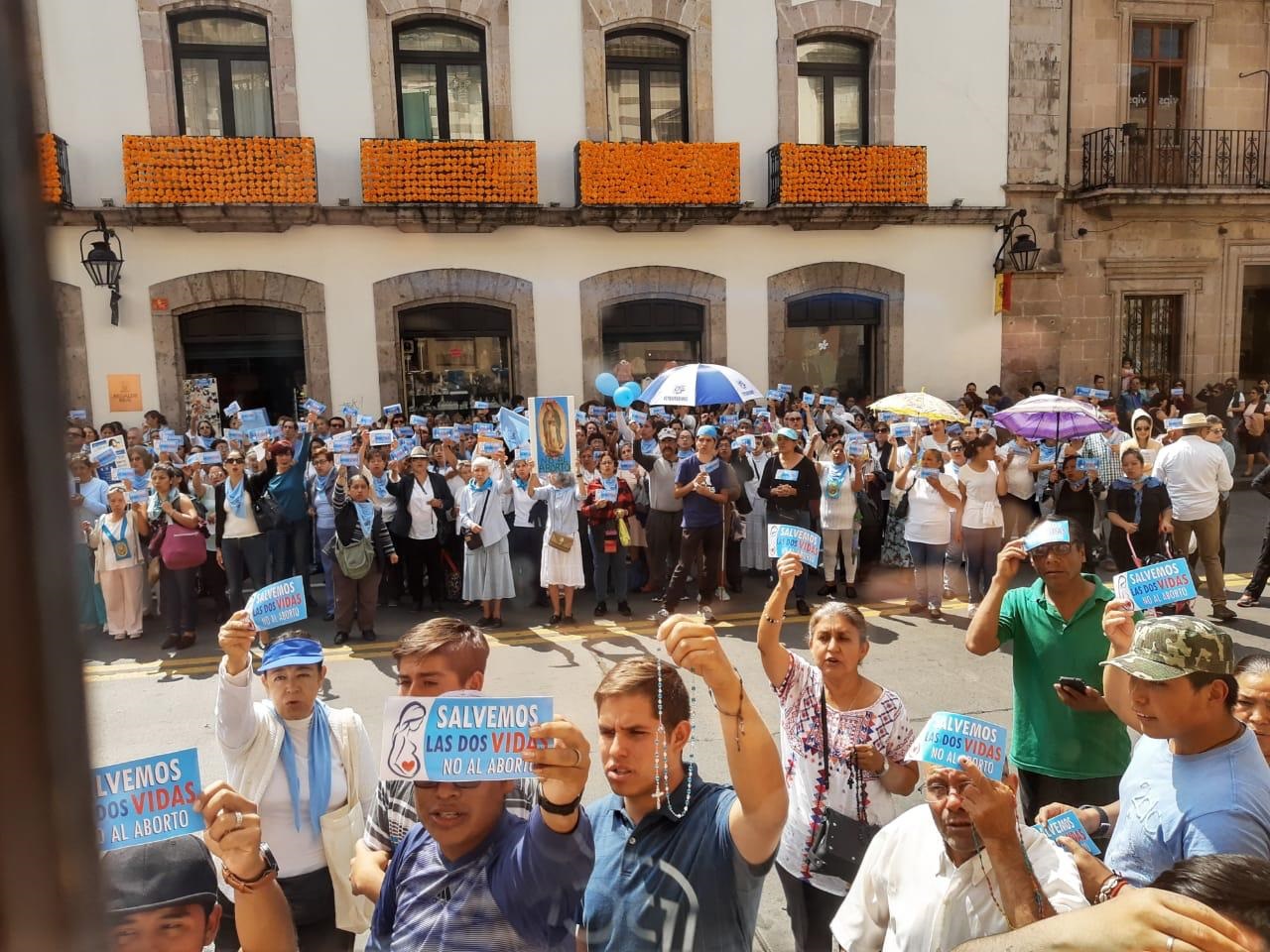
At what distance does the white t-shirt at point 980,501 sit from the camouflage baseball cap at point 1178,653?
5971 mm

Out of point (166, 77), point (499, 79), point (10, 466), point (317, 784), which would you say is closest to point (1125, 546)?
point (317, 784)

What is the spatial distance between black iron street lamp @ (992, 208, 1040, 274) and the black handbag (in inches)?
590

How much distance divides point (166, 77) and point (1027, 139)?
14.1 meters

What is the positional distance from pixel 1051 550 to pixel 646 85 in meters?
13.7

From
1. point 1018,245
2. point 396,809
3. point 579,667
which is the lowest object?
point 579,667

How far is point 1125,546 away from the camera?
9039 millimetres

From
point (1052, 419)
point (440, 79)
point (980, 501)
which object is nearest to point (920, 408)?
point (1052, 419)

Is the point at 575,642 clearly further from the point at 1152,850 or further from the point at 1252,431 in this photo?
the point at 1252,431

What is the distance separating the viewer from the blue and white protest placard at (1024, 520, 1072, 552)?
392 cm

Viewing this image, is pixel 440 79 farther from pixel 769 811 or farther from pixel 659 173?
pixel 769 811

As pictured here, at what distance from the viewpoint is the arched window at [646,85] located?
51.1 feet

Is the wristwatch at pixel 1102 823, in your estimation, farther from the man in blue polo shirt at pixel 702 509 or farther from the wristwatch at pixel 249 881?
the man in blue polo shirt at pixel 702 509

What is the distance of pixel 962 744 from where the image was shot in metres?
2.50

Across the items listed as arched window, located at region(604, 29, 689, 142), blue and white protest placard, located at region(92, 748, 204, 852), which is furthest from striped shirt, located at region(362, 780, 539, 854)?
arched window, located at region(604, 29, 689, 142)
